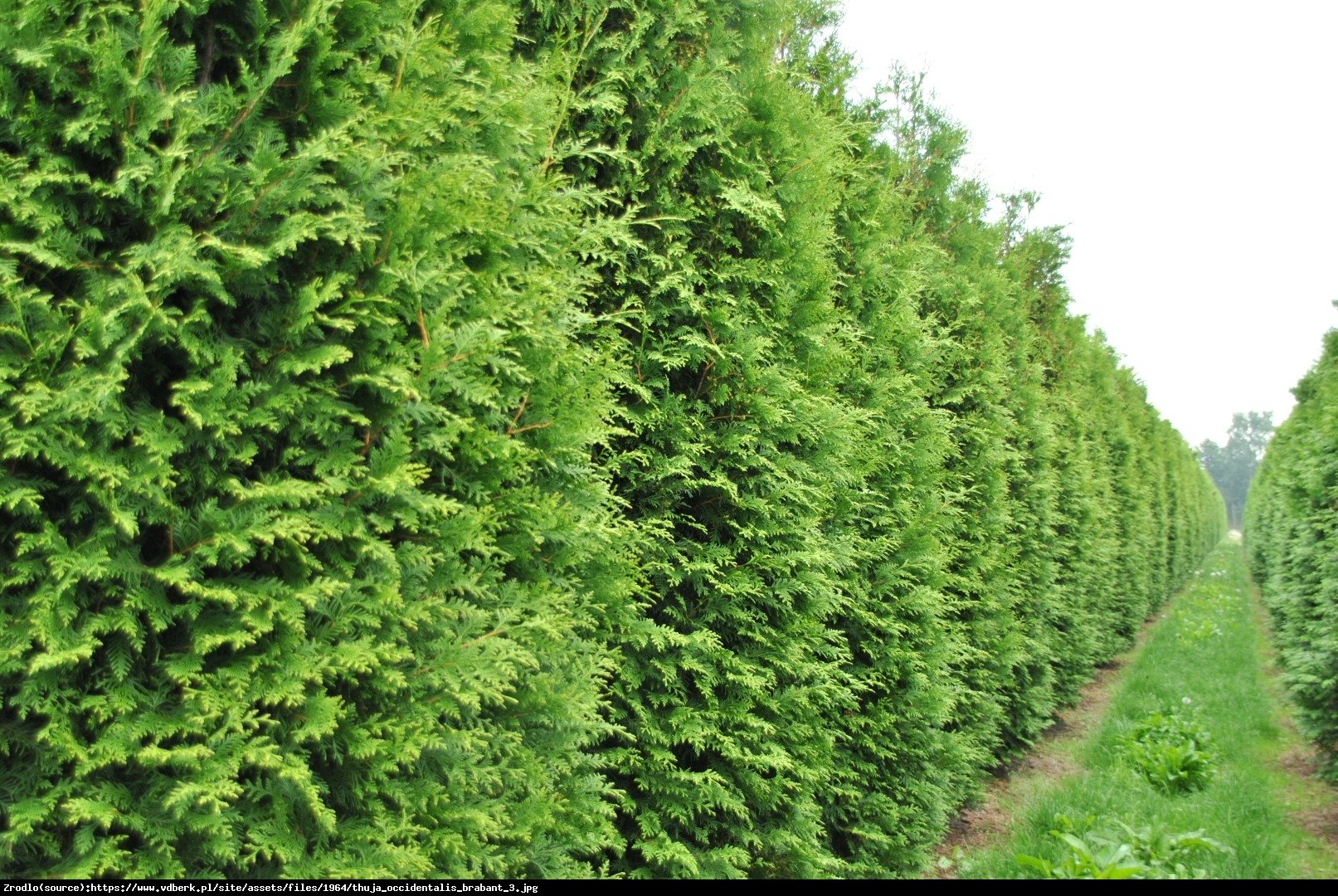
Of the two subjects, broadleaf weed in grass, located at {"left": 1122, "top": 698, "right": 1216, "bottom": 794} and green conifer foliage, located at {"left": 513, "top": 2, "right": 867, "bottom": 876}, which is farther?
broadleaf weed in grass, located at {"left": 1122, "top": 698, "right": 1216, "bottom": 794}

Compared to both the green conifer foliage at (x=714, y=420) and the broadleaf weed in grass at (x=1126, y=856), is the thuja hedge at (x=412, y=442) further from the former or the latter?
the broadleaf weed in grass at (x=1126, y=856)

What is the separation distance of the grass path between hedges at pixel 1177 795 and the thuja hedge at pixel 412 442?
1859 mm

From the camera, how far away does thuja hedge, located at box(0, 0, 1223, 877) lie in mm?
1838

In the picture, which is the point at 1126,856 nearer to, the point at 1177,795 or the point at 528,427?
the point at 1177,795

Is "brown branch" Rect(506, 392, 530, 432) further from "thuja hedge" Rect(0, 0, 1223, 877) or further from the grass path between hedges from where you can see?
the grass path between hedges

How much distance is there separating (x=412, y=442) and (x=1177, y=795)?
713 cm

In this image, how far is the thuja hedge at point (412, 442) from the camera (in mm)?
1838

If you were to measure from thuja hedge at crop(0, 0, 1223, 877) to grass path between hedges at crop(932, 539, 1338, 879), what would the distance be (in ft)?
6.10

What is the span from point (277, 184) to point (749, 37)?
3222 mm

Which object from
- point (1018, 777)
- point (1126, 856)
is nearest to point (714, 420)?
point (1126, 856)

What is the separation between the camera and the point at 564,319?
2893 mm

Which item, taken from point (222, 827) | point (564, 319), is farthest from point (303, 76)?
point (222, 827)

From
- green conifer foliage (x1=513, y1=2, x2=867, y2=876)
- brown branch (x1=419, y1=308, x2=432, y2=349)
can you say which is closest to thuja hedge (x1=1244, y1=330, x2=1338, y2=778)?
green conifer foliage (x1=513, y1=2, x2=867, y2=876)

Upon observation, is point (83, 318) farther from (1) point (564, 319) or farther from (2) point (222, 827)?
(1) point (564, 319)
